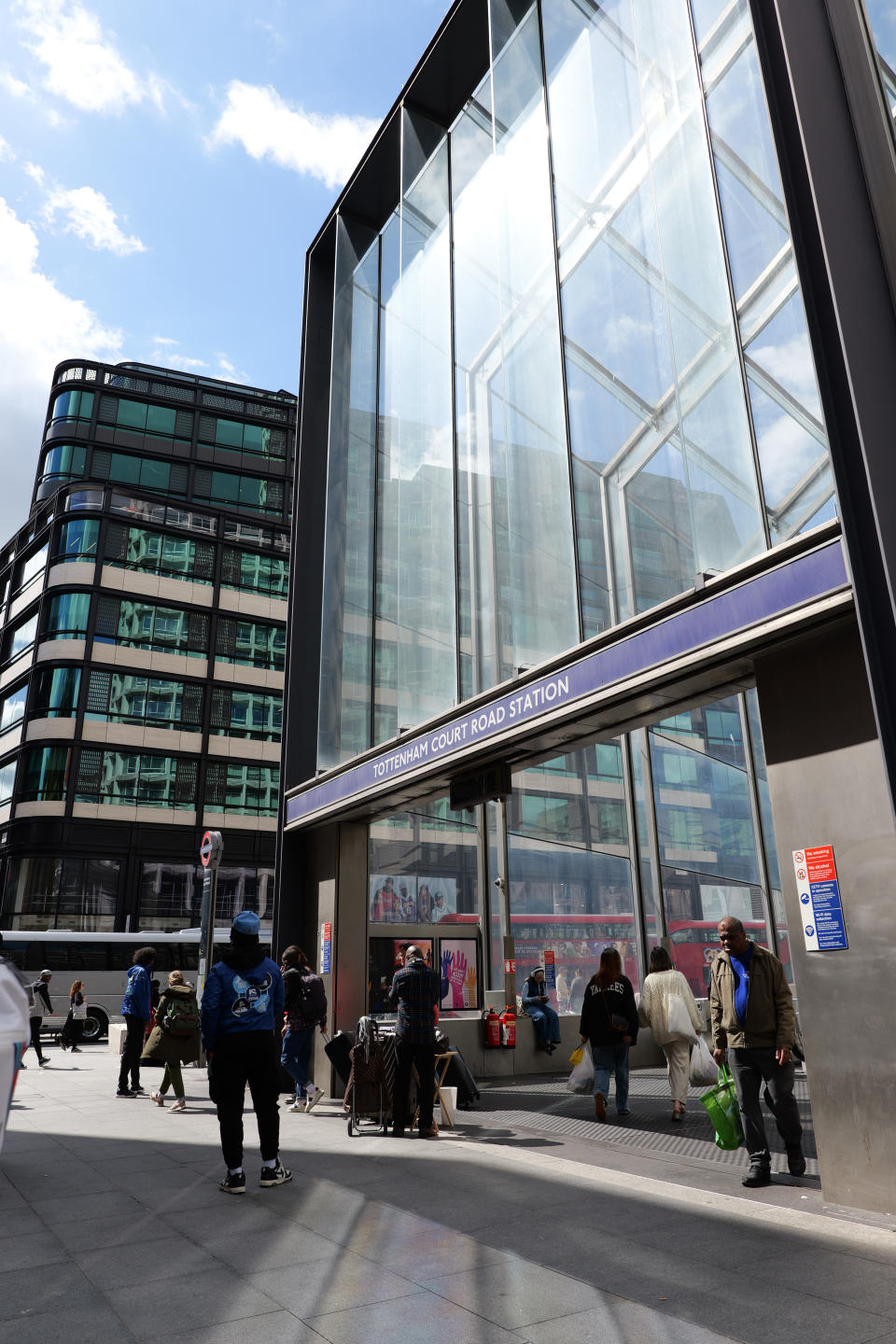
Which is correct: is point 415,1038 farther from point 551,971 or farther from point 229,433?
point 229,433

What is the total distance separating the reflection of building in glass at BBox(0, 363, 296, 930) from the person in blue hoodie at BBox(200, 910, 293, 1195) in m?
36.5

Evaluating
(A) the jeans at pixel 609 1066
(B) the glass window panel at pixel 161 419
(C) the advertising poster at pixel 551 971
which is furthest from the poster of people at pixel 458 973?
(B) the glass window panel at pixel 161 419

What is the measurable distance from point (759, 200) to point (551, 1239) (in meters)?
7.42

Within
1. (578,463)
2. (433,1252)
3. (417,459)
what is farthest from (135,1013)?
(578,463)

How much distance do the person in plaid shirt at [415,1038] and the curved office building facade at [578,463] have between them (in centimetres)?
197

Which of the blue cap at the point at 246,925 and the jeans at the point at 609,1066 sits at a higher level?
the blue cap at the point at 246,925

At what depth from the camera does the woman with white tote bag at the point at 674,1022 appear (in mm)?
9289

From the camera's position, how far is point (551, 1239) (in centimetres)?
486

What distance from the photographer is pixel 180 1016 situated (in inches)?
412

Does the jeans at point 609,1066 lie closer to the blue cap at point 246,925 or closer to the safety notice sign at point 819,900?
the safety notice sign at point 819,900

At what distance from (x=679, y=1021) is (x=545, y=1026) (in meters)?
5.06

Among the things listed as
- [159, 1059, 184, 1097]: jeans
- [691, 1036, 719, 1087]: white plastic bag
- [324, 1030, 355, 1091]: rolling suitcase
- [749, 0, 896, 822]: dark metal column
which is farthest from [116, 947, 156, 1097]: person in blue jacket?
[749, 0, 896, 822]: dark metal column

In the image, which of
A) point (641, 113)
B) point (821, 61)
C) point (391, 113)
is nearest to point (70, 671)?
point (391, 113)

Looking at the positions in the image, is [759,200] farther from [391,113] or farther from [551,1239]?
[391,113]
